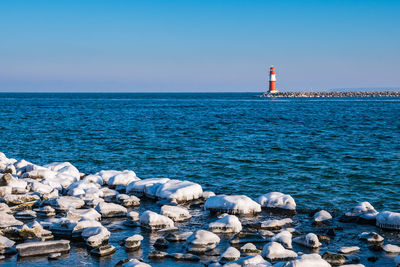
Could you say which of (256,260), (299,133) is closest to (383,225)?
(256,260)

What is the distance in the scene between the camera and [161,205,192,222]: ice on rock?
454 inches

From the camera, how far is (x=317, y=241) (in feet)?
31.9

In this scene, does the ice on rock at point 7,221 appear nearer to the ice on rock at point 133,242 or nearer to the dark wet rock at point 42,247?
the dark wet rock at point 42,247

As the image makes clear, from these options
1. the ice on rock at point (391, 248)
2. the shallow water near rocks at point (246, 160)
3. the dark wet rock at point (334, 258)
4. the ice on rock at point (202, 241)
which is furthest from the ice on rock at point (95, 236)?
the ice on rock at point (391, 248)

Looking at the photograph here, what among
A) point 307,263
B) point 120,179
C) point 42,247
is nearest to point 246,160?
point 120,179

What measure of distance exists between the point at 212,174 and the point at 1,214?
30.6ft

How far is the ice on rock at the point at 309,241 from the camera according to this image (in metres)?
9.63

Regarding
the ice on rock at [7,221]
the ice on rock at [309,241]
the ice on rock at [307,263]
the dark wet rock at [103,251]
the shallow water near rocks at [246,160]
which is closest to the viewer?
the ice on rock at [307,263]

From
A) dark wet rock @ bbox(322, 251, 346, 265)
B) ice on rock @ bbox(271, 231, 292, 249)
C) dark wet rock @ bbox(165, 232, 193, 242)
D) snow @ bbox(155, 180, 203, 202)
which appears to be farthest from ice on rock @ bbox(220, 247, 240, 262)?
snow @ bbox(155, 180, 203, 202)

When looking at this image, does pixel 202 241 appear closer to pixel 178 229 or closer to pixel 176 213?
pixel 178 229

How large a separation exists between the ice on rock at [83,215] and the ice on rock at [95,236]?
1111mm

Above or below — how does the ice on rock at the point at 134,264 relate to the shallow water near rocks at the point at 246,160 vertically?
above

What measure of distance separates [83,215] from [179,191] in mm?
3433

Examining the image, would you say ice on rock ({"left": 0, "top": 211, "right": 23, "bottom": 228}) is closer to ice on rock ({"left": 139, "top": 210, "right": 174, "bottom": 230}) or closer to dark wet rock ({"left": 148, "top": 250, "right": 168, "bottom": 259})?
ice on rock ({"left": 139, "top": 210, "right": 174, "bottom": 230})
